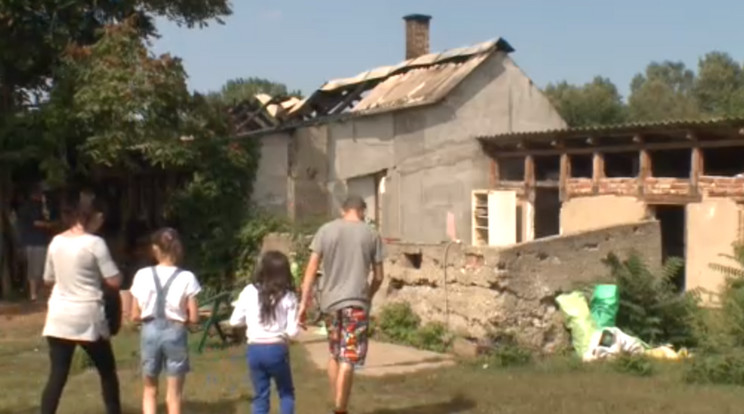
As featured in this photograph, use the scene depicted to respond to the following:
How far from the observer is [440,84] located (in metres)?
20.6

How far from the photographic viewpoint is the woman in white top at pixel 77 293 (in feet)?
25.8

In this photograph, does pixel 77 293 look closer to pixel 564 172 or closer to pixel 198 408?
pixel 198 408

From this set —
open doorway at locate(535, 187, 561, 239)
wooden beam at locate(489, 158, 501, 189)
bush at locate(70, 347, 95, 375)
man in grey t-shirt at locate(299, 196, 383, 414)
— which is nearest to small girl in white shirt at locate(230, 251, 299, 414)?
man in grey t-shirt at locate(299, 196, 383, 414)

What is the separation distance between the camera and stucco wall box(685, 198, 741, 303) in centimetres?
1560

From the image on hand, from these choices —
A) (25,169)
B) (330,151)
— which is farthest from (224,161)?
(25,169)

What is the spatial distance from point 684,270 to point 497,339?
16.1 feet

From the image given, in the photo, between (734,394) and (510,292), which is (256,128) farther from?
(734,394)

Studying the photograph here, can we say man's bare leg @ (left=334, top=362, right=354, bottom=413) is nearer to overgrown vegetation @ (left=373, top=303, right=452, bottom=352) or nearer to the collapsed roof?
overgrown vegetation @ (left=373, top=303, right=452, bottom=352)

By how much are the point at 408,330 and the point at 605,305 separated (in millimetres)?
2417

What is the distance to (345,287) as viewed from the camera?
27.6 feet

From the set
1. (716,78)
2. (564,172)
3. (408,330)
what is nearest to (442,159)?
(564,172)

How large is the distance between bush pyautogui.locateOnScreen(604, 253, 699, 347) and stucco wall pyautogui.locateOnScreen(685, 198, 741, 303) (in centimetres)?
238

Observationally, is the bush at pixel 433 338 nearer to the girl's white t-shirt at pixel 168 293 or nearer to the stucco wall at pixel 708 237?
the stucco wall at pixel 708 237

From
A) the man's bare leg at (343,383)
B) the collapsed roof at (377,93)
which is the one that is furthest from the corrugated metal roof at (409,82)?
the man's bare leg at (343,383)
